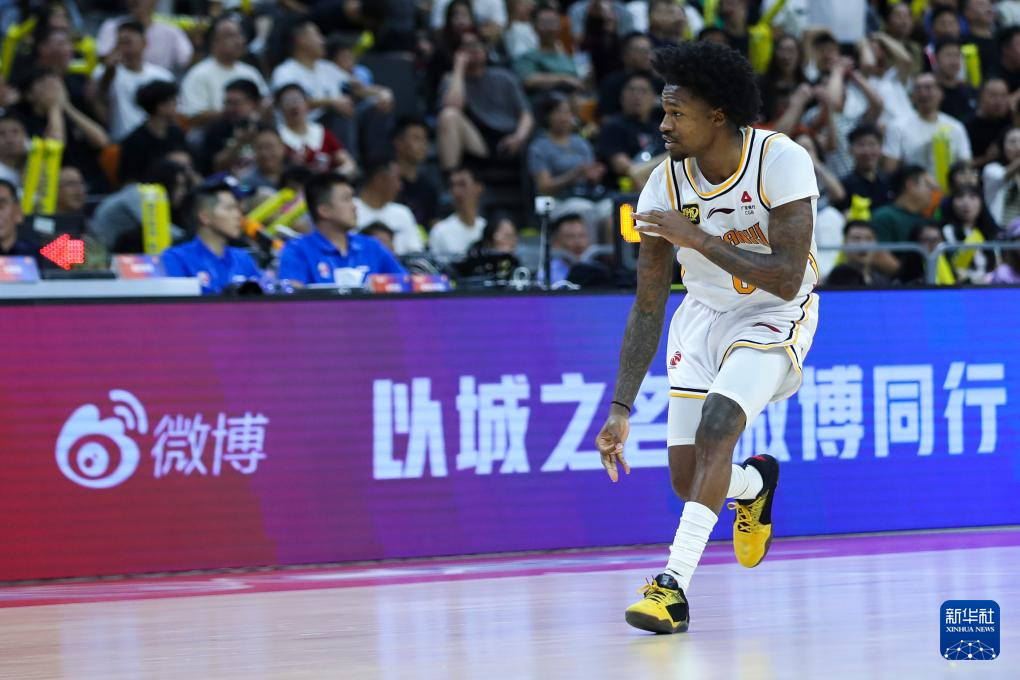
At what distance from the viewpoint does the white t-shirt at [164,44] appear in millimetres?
14211

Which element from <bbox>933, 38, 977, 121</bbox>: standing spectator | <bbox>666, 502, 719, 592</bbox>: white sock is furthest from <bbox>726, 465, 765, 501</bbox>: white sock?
<bbox>933, 38, 977, 121</bbox>: standing spectator

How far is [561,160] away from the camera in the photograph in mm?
14117

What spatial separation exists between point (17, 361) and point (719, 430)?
4.11 m

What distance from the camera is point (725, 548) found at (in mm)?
9438

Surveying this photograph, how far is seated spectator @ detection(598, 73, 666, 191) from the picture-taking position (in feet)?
45.6

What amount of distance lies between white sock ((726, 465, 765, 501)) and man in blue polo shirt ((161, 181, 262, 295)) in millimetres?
4473

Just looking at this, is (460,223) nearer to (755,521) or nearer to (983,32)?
(755,521)

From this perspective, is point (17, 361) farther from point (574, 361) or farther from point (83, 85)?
point (83, 85)

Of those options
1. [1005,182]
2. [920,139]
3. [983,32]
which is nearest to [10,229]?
[1005,182]

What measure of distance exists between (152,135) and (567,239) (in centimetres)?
343

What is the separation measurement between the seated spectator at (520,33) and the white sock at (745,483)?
32.1 feet

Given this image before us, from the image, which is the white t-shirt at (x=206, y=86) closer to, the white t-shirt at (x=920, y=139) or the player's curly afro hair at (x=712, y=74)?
the white t-shirt at (x=920, y=139)

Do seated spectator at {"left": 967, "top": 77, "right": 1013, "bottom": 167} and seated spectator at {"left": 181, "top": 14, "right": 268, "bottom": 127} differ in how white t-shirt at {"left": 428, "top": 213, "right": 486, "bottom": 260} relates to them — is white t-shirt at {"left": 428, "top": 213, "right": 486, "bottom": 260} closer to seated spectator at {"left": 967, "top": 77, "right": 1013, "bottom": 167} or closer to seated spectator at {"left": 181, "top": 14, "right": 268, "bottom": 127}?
seated spectator at {"left": 181, "top": 14, "right": 268, "bottom": 127}

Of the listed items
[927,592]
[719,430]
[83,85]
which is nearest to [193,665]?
[719,430]
